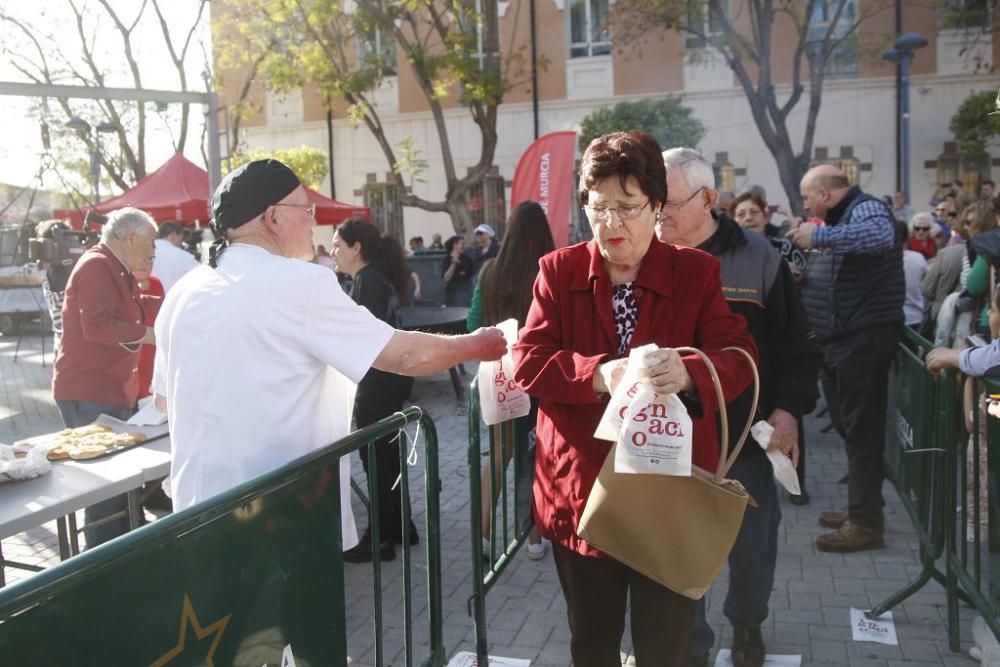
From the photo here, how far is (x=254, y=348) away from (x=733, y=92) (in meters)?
23.0

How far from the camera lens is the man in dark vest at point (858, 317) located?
504cm

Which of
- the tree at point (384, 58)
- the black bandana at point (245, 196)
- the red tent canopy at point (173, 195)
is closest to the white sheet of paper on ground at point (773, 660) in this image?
the black bandana at point (245, 196)

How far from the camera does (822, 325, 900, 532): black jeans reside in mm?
5074

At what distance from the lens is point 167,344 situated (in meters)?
2.69

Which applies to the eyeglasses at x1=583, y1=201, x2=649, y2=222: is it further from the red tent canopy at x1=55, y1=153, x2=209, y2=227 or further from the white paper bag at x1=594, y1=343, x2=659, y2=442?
the red tent canopy at x1=55, y1=153, x2=209, y2=227

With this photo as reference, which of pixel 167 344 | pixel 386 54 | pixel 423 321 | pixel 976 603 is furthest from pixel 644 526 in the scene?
pixel 386 54

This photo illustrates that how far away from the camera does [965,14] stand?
20969 millimetres

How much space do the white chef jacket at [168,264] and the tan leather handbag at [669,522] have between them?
6522mm

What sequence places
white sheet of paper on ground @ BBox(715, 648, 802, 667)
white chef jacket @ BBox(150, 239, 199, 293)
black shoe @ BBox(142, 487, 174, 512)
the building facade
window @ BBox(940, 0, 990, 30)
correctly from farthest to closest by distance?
the building facade < window @ BBox(940, 0, 990, 30) < white chef jacket @ BBox(150, 239, 199, 293) < black shoe @ BBox(142, 487, 174, 512) < white sheet of paper on ground @ BBox(715, 648, 802, 667)

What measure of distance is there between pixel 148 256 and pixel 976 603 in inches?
187

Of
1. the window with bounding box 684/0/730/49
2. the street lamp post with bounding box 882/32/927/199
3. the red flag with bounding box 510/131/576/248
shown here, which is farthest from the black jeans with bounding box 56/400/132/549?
the window with bounding box 684/0/730/49

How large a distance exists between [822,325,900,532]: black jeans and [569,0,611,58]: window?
21233mm

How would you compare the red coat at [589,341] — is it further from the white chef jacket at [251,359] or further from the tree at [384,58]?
the tree at [384,58]

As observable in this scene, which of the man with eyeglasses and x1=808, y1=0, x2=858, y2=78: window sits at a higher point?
x1=808, y1=0, x2=858, y2=78: window
